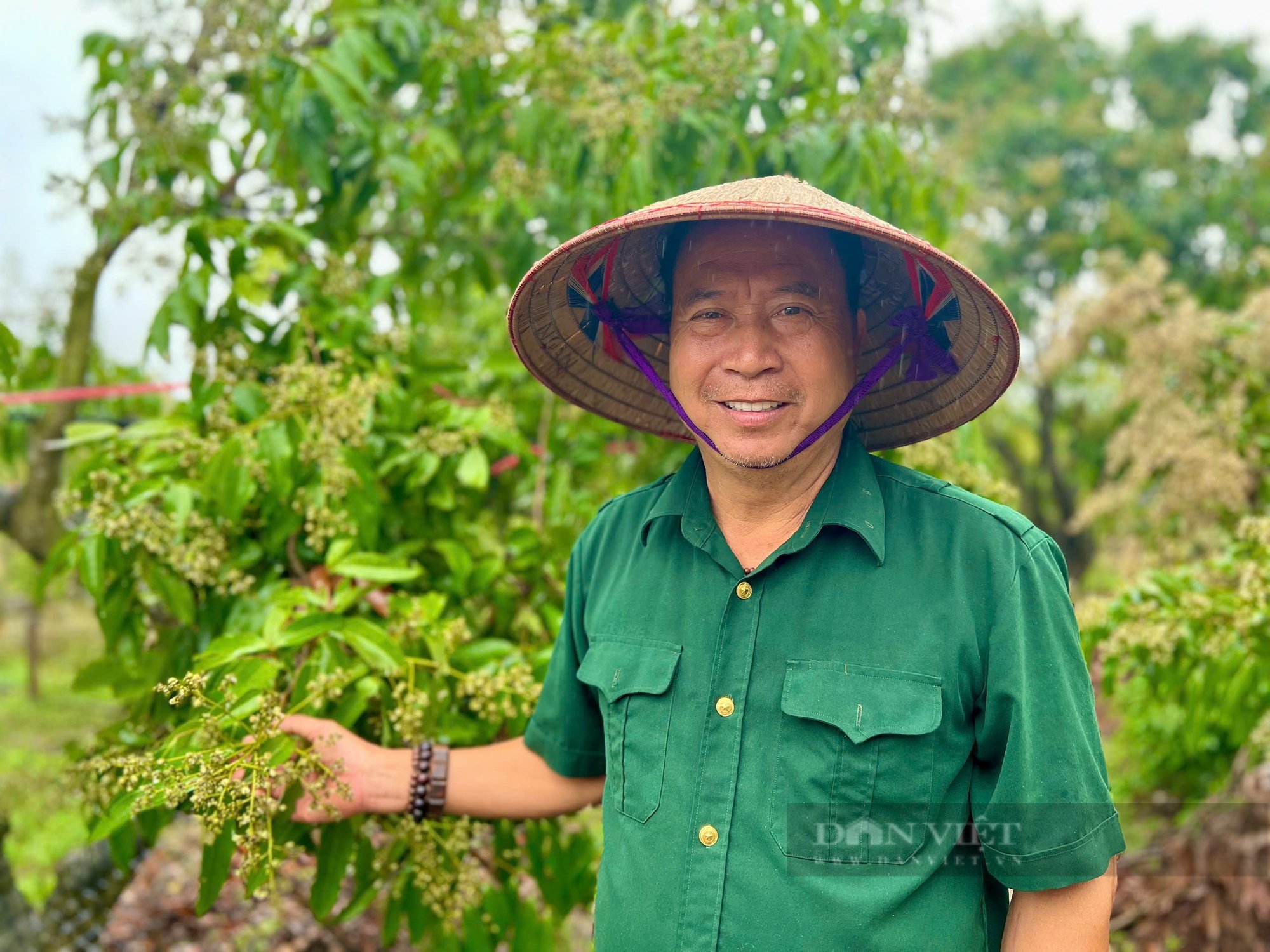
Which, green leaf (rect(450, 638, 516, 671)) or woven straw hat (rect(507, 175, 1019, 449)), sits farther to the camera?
green leaf (rect(450, 638, 516, 671))

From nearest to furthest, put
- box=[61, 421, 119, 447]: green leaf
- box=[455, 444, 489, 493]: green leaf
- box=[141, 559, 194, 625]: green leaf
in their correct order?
box=[141, 559, 194, 625]: green leaf, box=[61, 421, 119, 447]: green leaf, box=[455, 444, 489, 493]: green leaf

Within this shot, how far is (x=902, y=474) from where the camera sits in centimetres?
151

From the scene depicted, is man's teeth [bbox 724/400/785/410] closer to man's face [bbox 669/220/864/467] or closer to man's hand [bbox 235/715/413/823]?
man's face [bbox 669/220/864/467]

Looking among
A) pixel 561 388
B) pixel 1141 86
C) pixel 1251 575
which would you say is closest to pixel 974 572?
pixel 561 388

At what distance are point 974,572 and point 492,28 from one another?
6.80 feet

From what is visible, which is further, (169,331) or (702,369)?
(169,331)

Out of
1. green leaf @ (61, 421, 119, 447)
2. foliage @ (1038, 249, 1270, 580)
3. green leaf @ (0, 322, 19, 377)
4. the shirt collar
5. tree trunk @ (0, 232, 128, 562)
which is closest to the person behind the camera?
the shirt collar

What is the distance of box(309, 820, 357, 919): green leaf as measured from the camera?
1813 millimetres

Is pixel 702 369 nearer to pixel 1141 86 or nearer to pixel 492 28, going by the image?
pixel 492 28

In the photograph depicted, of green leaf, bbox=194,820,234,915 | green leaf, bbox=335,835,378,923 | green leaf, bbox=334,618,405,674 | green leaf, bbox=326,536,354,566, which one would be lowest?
green leaf, bbox=335,835,378,923

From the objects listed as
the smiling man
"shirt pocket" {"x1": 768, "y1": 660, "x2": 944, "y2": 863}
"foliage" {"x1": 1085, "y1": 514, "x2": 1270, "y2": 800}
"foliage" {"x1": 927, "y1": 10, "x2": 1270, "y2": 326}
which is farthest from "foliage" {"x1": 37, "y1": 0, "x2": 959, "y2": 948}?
"foliage" {"x1": 927, "y1": 10, "x2": 1270, "y2": 326}

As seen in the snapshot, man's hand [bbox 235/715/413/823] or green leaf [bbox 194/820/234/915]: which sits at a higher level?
man's hand [bbox 235/715/413/823]

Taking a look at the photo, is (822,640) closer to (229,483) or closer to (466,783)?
(466,783)

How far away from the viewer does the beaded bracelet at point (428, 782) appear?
5.76 feet
